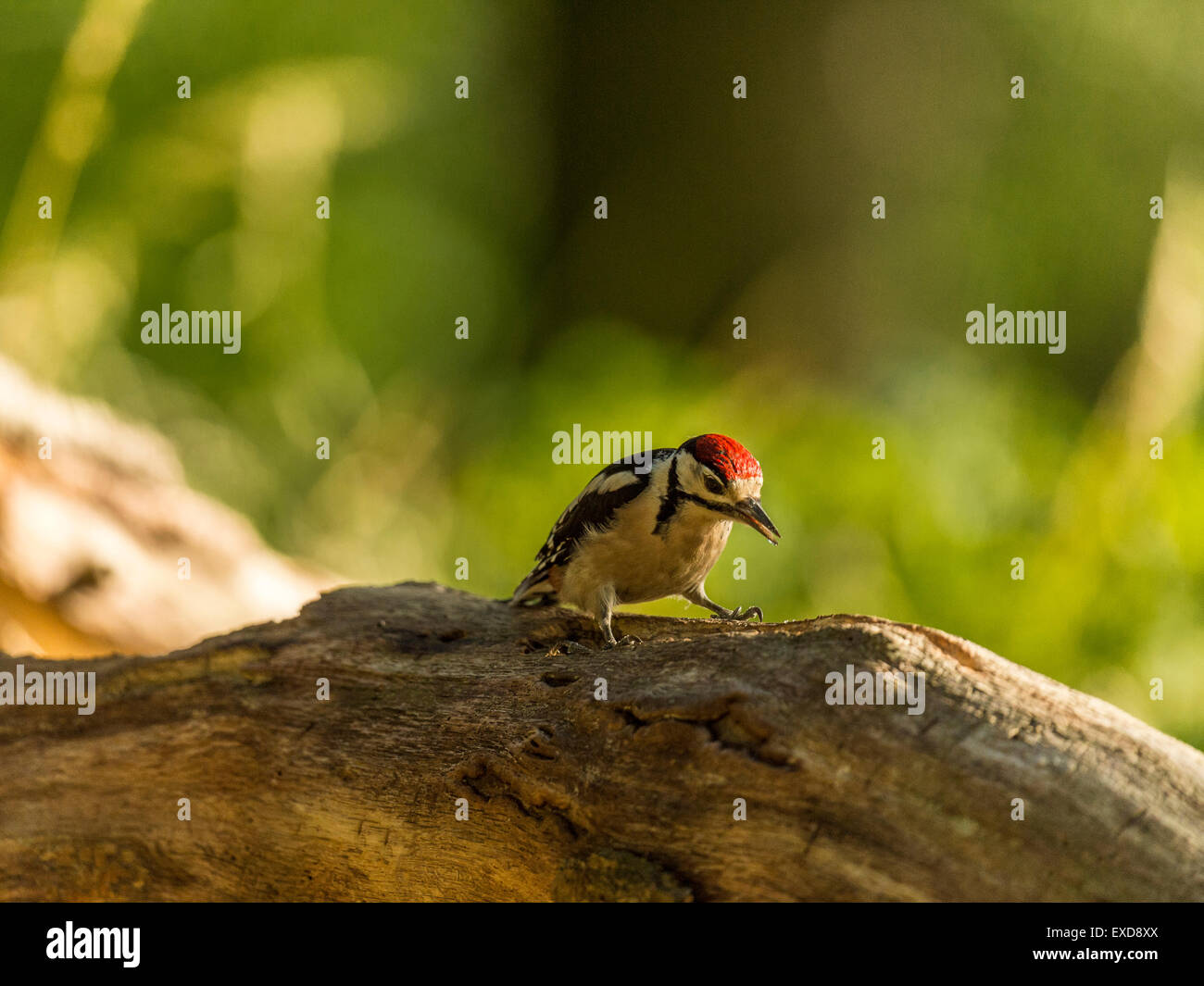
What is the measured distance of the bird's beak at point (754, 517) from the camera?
2.48 metres

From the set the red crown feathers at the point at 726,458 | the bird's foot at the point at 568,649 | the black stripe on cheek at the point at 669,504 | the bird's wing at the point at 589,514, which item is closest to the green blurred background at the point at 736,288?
the bird's wing at the point at 589,514

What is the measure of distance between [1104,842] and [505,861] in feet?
3.26

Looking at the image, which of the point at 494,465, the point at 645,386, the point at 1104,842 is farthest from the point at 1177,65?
the point at 1104,842

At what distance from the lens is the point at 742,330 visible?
593cm

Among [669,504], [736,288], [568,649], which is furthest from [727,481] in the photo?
[736,288]

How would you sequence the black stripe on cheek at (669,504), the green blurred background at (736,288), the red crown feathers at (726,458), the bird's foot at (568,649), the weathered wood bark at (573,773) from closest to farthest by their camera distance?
the weathered wood bark at (573,773) < the bird's foot at (568,649) < the red crown feathers at (726,458) < the black stripe on cheek at (669,504) < the green blurred background at (736,288)

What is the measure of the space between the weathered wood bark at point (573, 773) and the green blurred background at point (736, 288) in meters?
2.72

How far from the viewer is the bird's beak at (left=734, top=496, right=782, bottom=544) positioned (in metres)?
2.48

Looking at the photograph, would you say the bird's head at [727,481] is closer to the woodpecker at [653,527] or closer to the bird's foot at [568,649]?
the woodpecker at [653,527]

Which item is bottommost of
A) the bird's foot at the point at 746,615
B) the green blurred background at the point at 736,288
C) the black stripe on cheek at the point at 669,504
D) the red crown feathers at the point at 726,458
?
the bird's foot at the point at 746,615

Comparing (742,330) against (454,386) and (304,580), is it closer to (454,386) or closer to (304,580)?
(454,386)

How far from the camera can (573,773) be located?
1878mm

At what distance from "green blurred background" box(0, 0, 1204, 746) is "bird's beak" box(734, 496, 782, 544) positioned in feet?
7.30

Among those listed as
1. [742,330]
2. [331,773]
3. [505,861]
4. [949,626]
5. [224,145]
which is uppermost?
[224,145]
